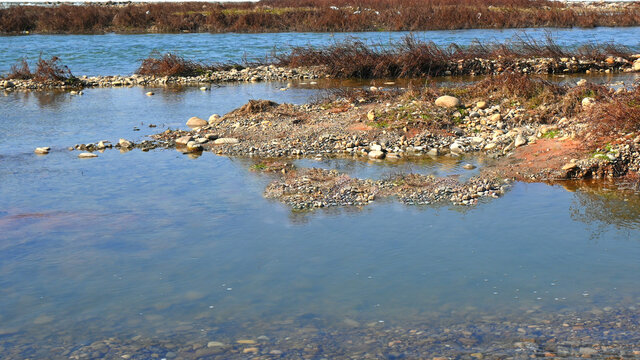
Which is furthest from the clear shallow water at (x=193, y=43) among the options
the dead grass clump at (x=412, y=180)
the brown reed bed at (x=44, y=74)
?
the dead grass clump at (x=412, y=180)

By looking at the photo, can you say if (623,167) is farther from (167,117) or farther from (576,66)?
(576,66)

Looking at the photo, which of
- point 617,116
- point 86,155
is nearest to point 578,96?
point 617,116

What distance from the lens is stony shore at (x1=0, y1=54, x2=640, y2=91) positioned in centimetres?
2058

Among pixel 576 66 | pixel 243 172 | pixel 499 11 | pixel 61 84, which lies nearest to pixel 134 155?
pixel 243 172

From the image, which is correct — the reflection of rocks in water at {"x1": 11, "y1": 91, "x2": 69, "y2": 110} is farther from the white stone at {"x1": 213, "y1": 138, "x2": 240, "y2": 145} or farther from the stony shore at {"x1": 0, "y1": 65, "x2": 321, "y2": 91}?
the white stone at {"x1": 213, "y1": 138, "x2": 240, "y2": 145}

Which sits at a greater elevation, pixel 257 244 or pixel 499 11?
pixel 499 11

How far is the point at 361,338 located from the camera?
5.40 meters

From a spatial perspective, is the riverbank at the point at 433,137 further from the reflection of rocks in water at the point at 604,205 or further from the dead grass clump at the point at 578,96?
the reflection of rocks in water at the point at 604,205

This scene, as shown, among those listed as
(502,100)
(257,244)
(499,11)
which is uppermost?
(499,11)

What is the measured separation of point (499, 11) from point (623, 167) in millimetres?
33617

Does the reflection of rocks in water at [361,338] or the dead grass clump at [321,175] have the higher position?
the dead grass clump at [321,175]

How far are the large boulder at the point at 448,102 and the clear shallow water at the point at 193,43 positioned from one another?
10.6m

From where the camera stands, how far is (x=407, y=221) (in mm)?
8039

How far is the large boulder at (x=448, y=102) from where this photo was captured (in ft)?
42.5
